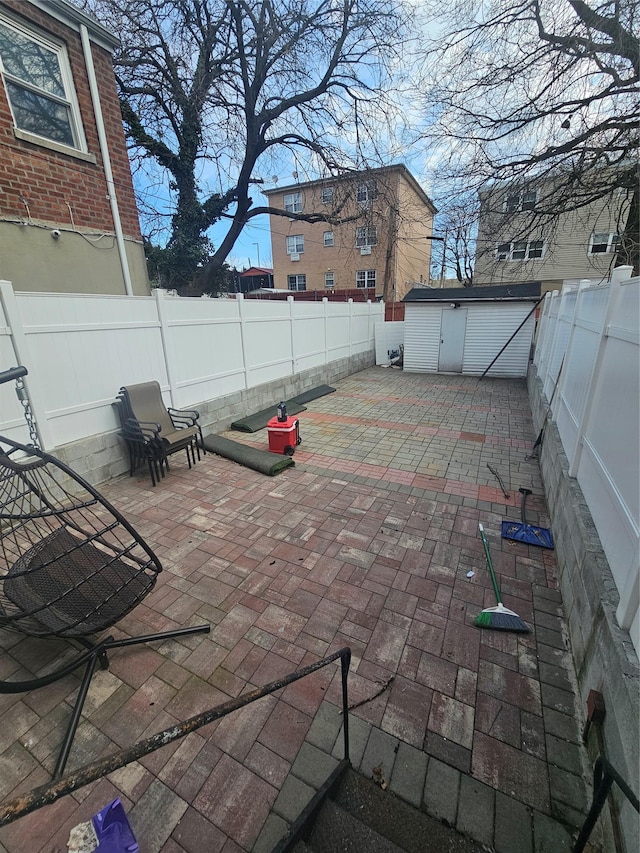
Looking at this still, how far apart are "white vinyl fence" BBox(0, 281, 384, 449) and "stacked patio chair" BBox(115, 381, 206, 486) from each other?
17cm

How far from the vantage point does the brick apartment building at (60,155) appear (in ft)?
13.7

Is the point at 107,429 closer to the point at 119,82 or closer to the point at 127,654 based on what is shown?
the point at 127,654

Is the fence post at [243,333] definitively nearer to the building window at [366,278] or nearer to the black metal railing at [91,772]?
the black metal railing at [91,772]

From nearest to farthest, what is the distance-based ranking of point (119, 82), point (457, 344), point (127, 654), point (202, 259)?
point (127, 654), point (119, 82), point (202, 259), point (457, 344)

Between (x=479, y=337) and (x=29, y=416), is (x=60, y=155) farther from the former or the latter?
(x=479, y=337)

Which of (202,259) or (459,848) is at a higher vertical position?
(202,259)

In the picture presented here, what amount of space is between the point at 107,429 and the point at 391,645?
12.7 feet

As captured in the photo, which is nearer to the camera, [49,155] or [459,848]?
[459,848]

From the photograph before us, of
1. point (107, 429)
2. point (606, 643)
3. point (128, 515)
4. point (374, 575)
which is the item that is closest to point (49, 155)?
point (107, 429)

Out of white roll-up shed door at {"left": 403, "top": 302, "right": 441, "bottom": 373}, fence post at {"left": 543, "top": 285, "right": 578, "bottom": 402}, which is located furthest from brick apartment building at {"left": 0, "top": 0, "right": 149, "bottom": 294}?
white roll-up shed door at {"left": 403, "top": 302, "right": 441, "bottom": 373}

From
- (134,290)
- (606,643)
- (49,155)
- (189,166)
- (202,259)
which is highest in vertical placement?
Result: (189,166)

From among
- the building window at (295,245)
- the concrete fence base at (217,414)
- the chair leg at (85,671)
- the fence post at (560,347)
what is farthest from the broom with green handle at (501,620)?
the building window at (295,245)

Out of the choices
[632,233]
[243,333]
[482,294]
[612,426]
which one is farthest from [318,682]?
[482,294]

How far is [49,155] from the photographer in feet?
14.8
